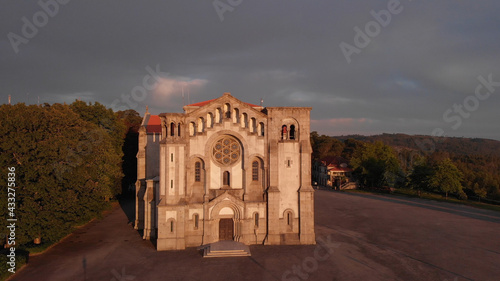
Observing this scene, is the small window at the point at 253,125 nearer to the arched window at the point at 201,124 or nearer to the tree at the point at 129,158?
the arched window at the point at 201,124

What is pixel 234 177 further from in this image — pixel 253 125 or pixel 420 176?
pixel 420 176

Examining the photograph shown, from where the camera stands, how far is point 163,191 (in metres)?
23.9

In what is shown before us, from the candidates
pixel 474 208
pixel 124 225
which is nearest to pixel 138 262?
pixel 124 225

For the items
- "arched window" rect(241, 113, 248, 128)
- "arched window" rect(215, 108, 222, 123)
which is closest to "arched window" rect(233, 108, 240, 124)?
"arched window" rect(241, 113, 248, 128)

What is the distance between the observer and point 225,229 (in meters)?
24.7

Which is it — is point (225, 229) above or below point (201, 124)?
below

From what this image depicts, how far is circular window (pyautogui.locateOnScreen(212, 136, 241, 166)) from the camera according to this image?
82.6ft

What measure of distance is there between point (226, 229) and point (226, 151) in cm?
686

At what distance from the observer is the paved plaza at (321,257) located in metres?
18.9

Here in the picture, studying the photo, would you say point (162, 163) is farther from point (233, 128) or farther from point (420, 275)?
point (420, 275)

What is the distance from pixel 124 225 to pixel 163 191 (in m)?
11.5

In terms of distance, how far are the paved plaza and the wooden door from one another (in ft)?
8.64

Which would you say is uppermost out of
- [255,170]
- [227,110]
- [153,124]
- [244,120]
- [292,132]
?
[153,124]

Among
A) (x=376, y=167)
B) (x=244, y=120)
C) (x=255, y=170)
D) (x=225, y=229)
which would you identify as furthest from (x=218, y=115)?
(x=376, y=167)
